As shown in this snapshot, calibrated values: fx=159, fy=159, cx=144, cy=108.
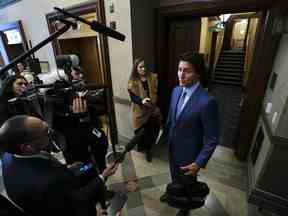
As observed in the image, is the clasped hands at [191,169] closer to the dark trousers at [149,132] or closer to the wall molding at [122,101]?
the dark trousers at [149,132]

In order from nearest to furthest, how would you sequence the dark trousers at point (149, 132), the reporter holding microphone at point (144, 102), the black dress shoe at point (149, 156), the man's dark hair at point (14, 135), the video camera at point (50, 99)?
1. the man's dark hair at point (14, 135)
2. the video camera at point (50, 99)
3. the reporter holding microphone at point (144, 102)
4. the dark trousers at point (149, 132)
5. the black dress shoe at point (149, 156)

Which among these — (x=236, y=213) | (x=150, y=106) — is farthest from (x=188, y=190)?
(x=150, y=106)

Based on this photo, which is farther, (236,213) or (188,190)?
(236,213)

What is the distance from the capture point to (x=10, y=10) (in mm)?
3889

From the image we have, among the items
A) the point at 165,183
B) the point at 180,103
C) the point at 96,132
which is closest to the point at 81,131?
the point at 96,132

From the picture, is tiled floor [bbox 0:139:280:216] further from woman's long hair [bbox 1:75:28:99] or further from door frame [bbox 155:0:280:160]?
woman's long hair [bbox 1:75:28:99]

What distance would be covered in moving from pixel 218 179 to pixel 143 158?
1035 millimetres

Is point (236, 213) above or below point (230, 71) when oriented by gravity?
below

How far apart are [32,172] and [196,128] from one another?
39.6 inches

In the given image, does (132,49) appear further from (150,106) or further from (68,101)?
(68,101)

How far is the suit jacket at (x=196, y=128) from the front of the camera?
1.09m

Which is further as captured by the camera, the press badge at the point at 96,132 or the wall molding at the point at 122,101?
the wall molding at the point at 122,101

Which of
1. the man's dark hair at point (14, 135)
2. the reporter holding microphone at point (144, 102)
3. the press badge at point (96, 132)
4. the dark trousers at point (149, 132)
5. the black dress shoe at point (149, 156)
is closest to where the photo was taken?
the man's dark hair at point (14, 135)

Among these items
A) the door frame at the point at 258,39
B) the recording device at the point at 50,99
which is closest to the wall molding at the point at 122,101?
the door frame at the point at 258,39
